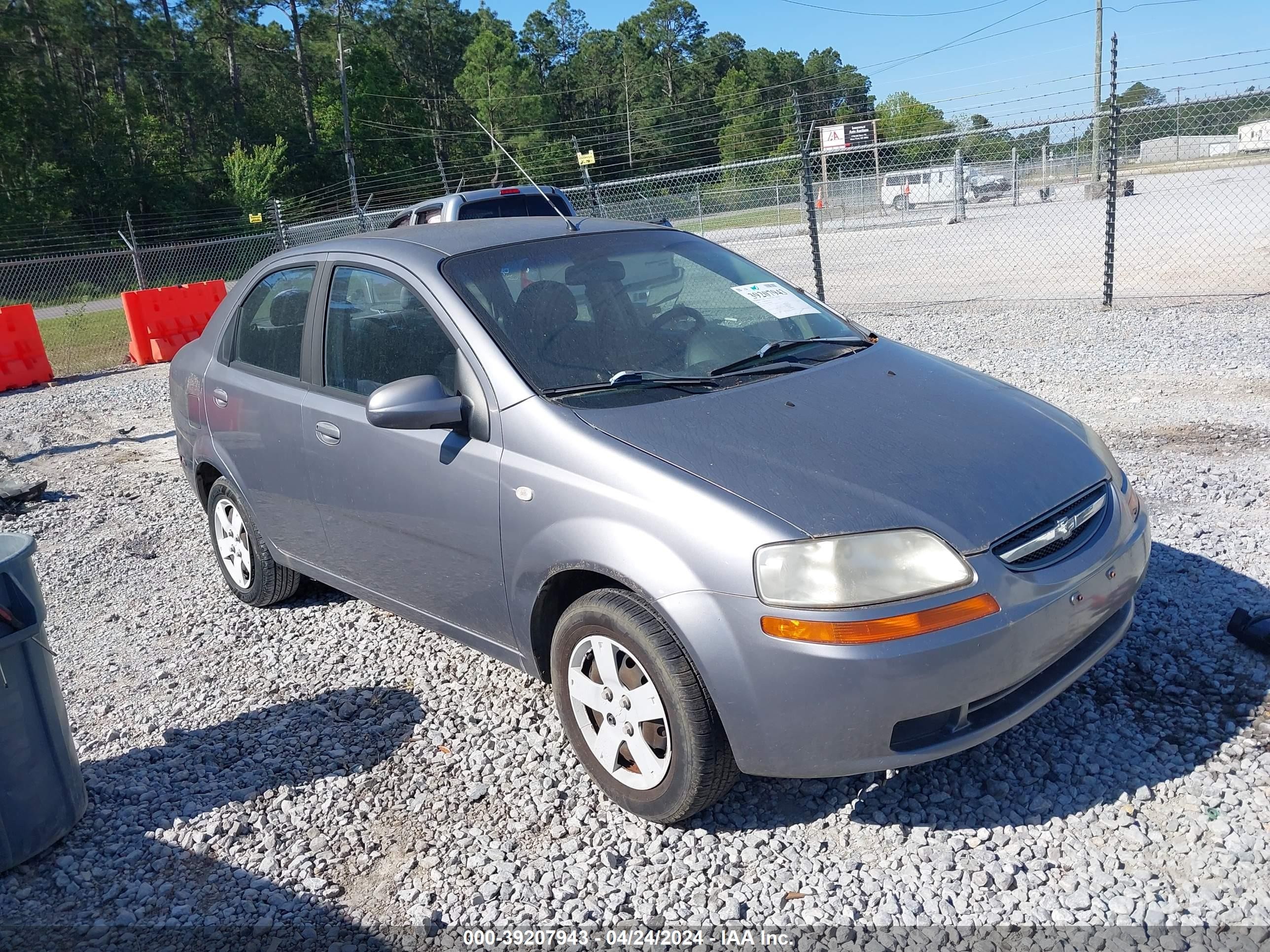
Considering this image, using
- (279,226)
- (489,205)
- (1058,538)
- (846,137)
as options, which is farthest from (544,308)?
(846,137)

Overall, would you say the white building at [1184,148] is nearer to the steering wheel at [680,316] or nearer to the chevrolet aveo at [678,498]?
the steering wheel at [680,316]

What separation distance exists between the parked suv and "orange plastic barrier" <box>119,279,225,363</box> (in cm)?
411

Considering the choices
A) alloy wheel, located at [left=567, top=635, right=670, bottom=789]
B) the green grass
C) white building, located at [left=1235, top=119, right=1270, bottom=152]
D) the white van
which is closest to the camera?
alloy wheel, located at [left=567, top=635, right=670, bottom=789]

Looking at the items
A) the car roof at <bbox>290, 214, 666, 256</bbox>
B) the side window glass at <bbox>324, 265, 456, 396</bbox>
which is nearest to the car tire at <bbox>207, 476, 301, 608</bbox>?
the side window glass at <bbox>324, 265, 456, 396</bbox>

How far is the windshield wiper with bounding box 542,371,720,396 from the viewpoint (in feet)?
10.7

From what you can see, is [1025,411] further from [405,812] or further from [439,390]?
[405,812]

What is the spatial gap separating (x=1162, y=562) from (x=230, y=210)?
1619 inches

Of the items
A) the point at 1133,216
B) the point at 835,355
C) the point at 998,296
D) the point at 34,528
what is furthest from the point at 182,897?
the point at 1133,216

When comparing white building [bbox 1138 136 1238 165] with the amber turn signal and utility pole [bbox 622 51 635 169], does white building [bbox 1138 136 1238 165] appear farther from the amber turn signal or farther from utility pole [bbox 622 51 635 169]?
the amber turn signal

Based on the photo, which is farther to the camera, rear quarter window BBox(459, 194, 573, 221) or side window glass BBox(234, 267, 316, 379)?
rear quarter window BBox(459, 194, 573, 221)

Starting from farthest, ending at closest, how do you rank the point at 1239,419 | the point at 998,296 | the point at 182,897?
the point at 998,296
the point at 1239,419
the point at 182,897

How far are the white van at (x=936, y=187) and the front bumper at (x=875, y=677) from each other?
3048 centimetres

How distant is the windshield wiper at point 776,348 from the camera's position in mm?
3535

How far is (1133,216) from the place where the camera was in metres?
24.7
